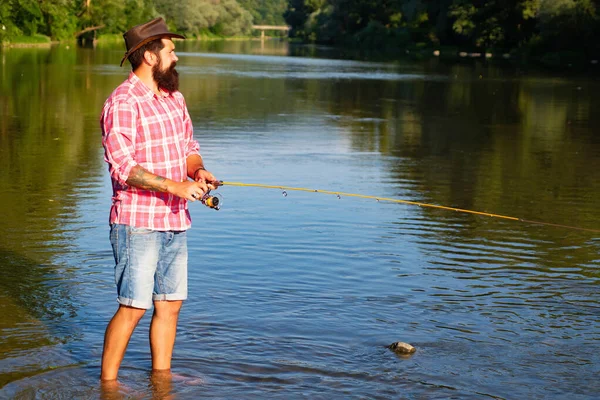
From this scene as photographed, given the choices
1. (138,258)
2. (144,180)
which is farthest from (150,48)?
(138,258)

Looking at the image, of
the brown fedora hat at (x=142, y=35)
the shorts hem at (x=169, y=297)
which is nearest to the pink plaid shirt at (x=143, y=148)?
the brown fedora hat at (x=142, y=35)

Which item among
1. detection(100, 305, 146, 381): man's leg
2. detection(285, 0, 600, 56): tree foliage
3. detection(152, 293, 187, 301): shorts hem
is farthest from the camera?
detection(285, 0, 600, 56): tree foliage

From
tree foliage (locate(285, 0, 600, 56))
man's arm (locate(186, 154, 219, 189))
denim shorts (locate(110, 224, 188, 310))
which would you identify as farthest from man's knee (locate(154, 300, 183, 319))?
tree foliage (locate(285, 0, 600, 56))

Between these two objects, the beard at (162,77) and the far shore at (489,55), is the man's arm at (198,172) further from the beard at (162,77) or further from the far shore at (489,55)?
the far shore at (489,55)

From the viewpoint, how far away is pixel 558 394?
5516 mm

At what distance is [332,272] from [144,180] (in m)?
3.50

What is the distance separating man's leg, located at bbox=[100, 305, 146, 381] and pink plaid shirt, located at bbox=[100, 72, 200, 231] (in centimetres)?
46

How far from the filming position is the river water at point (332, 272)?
5703 millimetres

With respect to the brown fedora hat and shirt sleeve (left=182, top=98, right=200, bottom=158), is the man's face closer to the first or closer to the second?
the brown fedora hat

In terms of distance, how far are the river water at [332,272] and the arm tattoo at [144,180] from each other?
1134mm

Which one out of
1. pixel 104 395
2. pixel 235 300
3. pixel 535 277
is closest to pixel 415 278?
pixel 535 277

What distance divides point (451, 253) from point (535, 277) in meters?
1.00

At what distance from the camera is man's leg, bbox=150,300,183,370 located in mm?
5352

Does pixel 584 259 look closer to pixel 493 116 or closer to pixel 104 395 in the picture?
pixel 104 395
